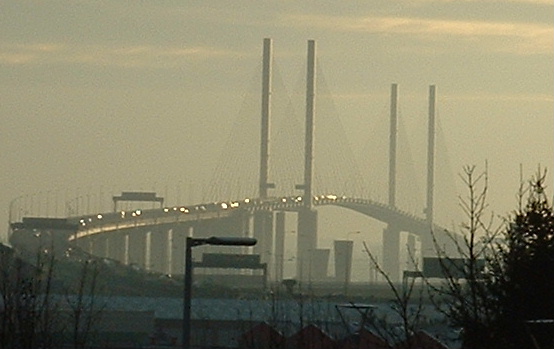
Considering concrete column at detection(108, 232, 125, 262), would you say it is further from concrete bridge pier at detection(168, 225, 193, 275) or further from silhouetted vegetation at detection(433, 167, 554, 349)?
silhouetted vegetation at detection(433, 167, 554, 349)

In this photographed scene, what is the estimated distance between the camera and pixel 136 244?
8675 centimetres

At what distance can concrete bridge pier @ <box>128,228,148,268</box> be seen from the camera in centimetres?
8312

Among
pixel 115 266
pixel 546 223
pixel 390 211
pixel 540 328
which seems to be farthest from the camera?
pixel 390 211

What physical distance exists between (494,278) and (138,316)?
21.5 metres

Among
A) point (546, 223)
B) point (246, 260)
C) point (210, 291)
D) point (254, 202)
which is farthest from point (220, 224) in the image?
point (546, 223)

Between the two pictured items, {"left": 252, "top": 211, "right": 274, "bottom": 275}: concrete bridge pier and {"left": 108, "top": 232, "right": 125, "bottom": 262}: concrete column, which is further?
{"left": 252, "top": 211, "right": 274, "bottom": 275}: concrete bridge pier

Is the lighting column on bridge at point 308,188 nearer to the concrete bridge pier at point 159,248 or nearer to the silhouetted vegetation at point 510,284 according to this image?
the concrete bridge pier at point 159,248

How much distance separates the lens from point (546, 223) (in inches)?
650

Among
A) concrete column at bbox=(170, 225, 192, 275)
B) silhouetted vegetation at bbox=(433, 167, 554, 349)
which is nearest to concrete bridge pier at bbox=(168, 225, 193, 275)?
concrete column at bbox=(170, 225, 192, 275)

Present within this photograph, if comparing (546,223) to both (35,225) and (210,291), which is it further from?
(35,225)

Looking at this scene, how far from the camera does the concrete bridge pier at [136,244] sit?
83.1 meters

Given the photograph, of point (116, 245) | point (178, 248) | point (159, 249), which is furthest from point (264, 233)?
point (116, 245)

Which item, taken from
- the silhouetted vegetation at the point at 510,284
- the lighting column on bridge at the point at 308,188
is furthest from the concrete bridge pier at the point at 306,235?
the silhouetted vegetation at the point at 510,284

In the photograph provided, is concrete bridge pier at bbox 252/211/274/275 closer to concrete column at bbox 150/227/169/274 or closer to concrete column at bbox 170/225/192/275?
concrete column at bbox 170/225/192/275
